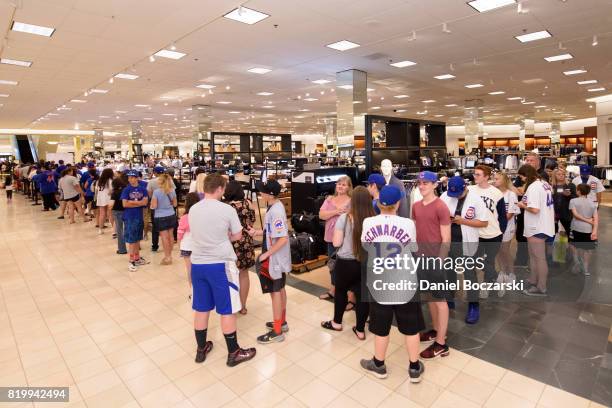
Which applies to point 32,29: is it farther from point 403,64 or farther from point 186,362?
point 403,64

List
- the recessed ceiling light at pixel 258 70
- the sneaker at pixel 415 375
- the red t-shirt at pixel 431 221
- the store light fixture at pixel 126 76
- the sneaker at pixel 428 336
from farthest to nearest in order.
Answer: the store light fixture at pixel 126 76 < the recessed ceiling light at pixel 258 70 < the sneaker at pixel 428 336 < the red t-shirt at pixel 431 221 < the sneaker at pixel 415 375

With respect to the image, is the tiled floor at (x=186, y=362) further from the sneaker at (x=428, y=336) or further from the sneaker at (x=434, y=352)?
the sneaker at (x=428, y=336)

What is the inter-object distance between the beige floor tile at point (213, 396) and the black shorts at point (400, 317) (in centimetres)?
115

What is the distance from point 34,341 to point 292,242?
3029 mm

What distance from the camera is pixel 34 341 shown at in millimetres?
3402

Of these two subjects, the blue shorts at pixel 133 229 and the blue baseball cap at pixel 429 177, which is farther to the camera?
the blue shorts at pixel 133 229

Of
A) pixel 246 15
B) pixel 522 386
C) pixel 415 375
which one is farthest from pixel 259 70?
pixel 522 386

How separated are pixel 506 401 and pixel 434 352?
1.96 ft

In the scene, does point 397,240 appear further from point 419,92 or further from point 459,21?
point 419,92

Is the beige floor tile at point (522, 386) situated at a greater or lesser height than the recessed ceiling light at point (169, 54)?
lesser

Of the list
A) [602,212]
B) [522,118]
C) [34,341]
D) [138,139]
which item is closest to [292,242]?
[34,341]

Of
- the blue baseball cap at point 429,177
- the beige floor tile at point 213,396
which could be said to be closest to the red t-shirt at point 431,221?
the blue baseball cap at point 429,177

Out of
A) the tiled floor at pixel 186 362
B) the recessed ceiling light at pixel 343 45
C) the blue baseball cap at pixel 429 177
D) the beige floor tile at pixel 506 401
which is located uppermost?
the recessed ceiling light at pixel 343 45

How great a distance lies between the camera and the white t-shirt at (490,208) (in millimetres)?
3492
